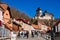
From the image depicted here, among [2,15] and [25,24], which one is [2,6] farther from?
[25,24]

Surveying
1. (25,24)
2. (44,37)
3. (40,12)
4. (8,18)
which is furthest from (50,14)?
(44,37)

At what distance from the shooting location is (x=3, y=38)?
92.3 feet

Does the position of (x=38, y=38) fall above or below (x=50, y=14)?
below

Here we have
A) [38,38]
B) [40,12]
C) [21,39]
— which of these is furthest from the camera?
[40,12]

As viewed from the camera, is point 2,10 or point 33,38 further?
point 2,10

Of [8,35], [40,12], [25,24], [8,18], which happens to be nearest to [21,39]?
[8,35]

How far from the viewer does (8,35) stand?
30938 mm

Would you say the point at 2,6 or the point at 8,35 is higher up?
the point at 2,6

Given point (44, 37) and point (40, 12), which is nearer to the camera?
point (44, 37)

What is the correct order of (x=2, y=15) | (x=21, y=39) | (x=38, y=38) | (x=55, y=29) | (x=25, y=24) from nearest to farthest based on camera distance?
1. (x=21, y=39)
2. (x=38, y=38)
3. (x=2, y=15)
4. (x=55, y=29)
5. (x=25, y=24)

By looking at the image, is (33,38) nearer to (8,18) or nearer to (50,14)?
(8,18)

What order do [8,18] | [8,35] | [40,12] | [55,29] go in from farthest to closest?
1. [40,12]
2. [55,29]
3. [8,18]
4. [8,35]

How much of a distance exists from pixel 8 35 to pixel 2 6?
54.7 ft

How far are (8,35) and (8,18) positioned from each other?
19.0m
